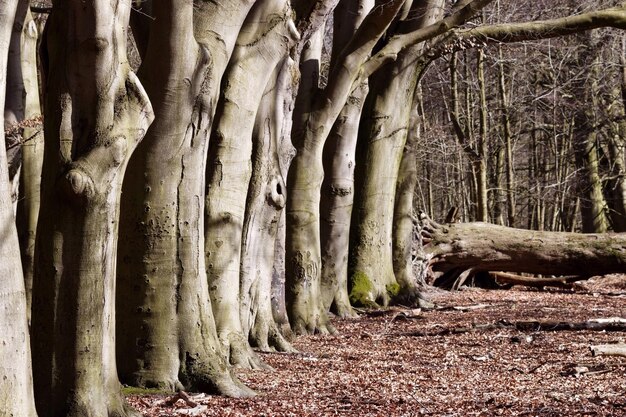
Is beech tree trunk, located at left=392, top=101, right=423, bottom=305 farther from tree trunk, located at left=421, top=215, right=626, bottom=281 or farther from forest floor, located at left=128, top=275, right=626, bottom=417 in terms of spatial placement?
tree trunk, located at left=421, top=215, right=626, bottom=281

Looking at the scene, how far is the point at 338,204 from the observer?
41.5 ft

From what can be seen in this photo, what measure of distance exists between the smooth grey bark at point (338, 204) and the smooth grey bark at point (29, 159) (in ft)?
12.3

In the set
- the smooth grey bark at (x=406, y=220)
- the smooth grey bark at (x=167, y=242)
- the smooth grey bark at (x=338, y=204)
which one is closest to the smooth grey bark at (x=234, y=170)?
the smooth grey bark at (x=167, y=242)

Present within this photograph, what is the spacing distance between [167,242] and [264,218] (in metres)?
2.43

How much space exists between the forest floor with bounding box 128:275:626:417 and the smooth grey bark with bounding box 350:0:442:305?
81 centimetres

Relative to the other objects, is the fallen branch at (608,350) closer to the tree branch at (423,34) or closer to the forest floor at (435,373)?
the forest floor at (435,373)

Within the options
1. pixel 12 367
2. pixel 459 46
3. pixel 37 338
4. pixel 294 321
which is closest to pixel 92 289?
pixel 37 338

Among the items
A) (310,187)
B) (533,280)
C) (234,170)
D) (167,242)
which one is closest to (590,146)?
(533,280)

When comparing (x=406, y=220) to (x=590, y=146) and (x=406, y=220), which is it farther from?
(x=590, y=146)

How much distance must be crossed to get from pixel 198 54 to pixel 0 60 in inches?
96.8

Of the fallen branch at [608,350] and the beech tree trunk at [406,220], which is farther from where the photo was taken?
the beech tree trunk at [406,220]

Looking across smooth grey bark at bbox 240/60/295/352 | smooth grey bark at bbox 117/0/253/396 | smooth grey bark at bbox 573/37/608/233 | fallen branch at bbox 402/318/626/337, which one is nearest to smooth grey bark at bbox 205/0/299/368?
smooth grey bark at bbox 240/60/295/352

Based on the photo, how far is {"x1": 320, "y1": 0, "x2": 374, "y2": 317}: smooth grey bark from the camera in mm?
12477

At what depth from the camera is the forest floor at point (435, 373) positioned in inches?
251
